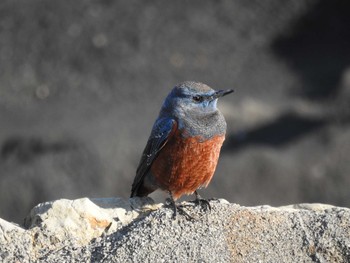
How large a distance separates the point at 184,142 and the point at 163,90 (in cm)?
613

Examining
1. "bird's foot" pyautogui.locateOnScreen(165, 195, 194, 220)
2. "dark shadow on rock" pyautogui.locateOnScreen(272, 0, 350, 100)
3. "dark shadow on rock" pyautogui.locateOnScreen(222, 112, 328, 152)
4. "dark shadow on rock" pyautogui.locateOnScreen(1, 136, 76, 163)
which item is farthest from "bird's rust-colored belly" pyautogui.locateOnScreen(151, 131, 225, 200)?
"dark shadow on rock" pyautogui.locateOnScreen(272, 0, 350, 100)

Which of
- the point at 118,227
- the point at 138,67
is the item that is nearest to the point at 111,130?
the point at 138,67

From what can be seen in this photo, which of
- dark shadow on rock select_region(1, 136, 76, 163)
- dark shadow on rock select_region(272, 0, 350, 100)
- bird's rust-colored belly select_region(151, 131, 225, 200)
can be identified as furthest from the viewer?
dark shadow on rock select_region(272, 0, 350, 100)

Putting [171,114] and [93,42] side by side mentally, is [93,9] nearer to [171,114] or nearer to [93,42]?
[93,42]

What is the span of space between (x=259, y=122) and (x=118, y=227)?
6.48 metres

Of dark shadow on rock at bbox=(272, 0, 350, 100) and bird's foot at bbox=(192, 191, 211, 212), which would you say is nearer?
bird's foot at bbox=(192, 191, 211, 212)

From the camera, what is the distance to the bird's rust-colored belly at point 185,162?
653 cm

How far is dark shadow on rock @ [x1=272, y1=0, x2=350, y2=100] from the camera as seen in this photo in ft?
41.9

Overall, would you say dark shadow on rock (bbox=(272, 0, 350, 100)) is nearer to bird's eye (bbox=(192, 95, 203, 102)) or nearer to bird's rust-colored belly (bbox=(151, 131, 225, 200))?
bird's eye (bbox=(192, 95, 203, 102))

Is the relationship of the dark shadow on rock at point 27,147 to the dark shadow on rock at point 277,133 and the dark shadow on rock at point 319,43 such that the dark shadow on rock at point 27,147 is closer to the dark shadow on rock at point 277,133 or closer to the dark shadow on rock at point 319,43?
the dark shadow on rock at point 277,133

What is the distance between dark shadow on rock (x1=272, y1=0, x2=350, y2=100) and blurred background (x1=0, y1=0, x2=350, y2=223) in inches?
0.6

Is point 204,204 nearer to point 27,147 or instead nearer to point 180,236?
point 180,236

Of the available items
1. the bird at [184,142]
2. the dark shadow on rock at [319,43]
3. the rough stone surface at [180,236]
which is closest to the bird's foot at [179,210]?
the rough stone surface at [180,236]

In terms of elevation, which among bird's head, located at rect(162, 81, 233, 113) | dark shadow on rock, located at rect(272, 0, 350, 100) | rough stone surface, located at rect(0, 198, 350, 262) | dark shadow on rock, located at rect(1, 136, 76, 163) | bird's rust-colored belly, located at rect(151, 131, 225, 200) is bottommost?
rough stone surface, located at rect(0, 198, 350, 262)
